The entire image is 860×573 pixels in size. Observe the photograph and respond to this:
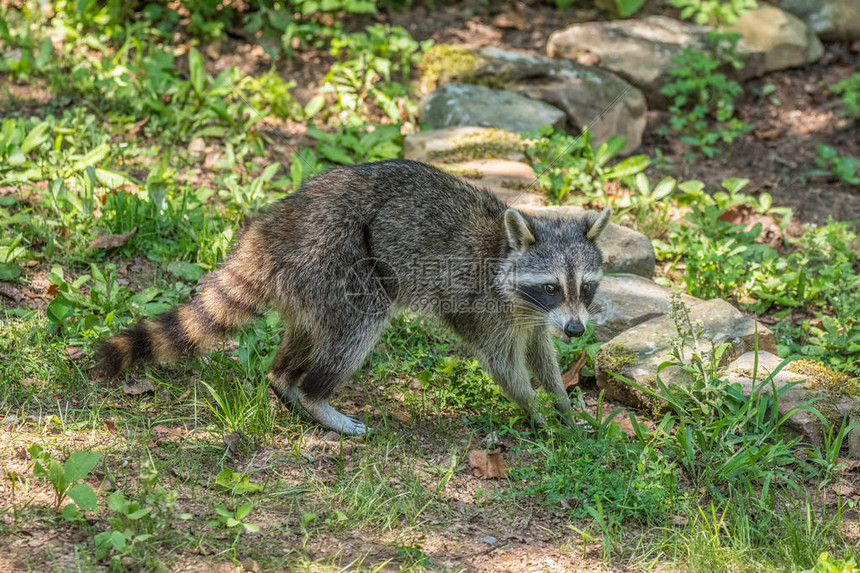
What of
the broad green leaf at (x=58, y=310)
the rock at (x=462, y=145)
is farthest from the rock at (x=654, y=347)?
the broad green leaf at (x=58, y=310)

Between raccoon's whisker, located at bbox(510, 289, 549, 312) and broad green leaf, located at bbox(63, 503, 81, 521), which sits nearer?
broad green leaf, located at bbox(63, 503, 81, 521)

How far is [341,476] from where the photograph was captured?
3.91 metres

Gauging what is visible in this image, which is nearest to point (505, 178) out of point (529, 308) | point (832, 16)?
point (529, 308)

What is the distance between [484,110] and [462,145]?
84 cm

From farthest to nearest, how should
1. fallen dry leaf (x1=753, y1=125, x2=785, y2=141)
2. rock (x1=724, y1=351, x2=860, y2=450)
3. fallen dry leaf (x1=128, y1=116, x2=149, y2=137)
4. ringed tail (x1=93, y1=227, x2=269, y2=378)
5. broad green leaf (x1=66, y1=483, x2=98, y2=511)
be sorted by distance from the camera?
fallen dry leaf (x1=753, y1=125, x2=785, y2=141) < fallen dry leaf (x1=128, y1=116, x2=149, y2=137) < rock (x1=724, y1=351, x2=860, y2=450) < ringed tail (x1=93, y1=227, x2=269, y2=378) < broad green leaf (x1=66, y1=483, x2=98, y2=511)

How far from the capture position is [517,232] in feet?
14.8

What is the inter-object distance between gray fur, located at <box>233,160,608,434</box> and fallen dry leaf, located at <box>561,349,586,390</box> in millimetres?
211

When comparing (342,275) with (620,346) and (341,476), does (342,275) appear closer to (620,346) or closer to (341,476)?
(341,476)

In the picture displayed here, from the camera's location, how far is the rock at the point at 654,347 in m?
4.66

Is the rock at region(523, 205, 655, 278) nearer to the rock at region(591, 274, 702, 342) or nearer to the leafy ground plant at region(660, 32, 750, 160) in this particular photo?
the rock at region(591, 274, 702, 342)

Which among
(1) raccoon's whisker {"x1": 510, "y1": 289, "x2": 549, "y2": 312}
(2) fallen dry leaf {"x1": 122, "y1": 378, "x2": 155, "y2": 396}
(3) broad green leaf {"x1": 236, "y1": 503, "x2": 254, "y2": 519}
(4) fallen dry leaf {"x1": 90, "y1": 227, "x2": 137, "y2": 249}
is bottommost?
(2) fallen dry leaf {"x1": 122, "y1": 378, "x2": 155, "y2": 396}

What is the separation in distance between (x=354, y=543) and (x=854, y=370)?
311cm

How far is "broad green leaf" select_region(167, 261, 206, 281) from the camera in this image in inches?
206

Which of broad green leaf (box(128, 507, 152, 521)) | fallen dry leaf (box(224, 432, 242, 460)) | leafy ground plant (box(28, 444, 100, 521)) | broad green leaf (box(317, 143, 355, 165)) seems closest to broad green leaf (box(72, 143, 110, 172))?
broad green leaf (box(317, 143, 355, 165))
